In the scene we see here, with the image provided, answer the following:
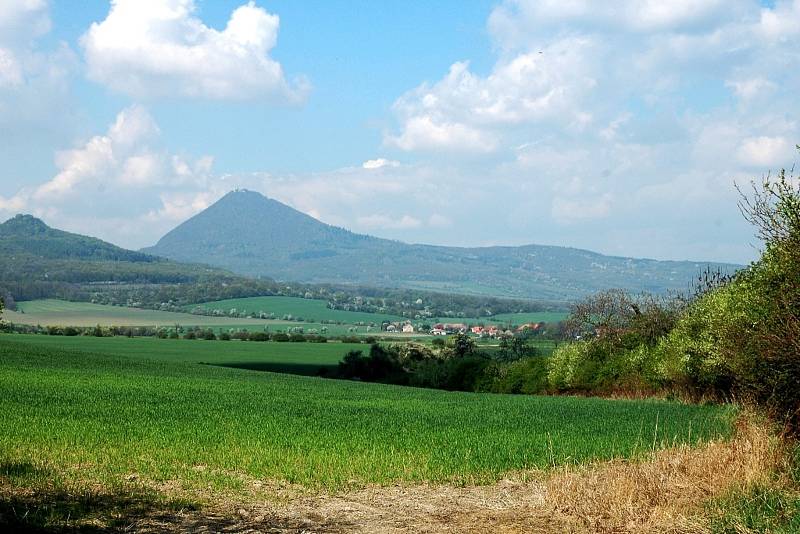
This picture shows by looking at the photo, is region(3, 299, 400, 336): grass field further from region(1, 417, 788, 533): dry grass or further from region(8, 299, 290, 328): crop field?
region(1, 417, 788, 533): dry grass

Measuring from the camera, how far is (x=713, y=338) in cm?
3447

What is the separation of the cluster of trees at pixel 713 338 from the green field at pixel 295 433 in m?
2.32

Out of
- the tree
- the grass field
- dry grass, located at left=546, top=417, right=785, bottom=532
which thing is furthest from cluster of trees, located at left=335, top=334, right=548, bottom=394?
dry grass, located at left=546, top=417, right=785, bottom=532

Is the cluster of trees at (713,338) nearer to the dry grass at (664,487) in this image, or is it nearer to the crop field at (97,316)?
the dry grass at (664,487)

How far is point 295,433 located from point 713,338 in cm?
1996

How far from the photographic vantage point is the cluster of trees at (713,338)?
54.1ft

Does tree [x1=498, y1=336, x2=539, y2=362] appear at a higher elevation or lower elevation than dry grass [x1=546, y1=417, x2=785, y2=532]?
lower

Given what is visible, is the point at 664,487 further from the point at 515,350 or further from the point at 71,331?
the point at 71,331

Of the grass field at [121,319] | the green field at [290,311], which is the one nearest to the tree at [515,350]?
the grass field at [121,319]

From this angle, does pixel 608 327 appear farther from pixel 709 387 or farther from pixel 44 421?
pixel 44 421

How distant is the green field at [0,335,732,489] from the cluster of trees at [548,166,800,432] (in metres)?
2.32

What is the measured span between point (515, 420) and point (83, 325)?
11690 centimetres

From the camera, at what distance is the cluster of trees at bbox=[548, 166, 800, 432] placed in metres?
16.5

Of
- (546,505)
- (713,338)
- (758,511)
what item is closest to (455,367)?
(713,338)
